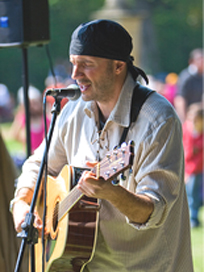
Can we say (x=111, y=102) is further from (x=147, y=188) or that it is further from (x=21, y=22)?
(x=21, y=22)

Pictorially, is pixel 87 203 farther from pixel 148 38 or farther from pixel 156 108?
pixel 148 38

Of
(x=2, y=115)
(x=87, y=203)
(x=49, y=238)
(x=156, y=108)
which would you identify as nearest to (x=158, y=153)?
(x=156, y=108)

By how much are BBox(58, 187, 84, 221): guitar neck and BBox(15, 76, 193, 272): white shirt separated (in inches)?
7.0

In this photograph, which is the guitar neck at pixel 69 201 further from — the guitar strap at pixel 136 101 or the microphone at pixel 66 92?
the microphone at pixel 66 92

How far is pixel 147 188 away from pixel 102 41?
2.52 ft

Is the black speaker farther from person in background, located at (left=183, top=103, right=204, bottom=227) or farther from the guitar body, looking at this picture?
person in background, located at (left=183, top=103, right=204, bottom=227)

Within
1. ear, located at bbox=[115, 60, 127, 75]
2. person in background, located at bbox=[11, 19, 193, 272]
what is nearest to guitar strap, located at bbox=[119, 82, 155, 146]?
person in background, located at bbox=[11, 19, 193, 272]

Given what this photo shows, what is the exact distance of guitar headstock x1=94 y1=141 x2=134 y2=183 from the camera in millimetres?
2123

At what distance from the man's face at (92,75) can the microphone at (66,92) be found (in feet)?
0.11

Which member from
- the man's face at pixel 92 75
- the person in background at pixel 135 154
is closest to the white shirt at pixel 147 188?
the person in background at pixel 135 154

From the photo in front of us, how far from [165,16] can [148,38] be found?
14.2 ft

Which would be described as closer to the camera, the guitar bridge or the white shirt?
the white shirt

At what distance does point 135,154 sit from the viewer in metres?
2.58

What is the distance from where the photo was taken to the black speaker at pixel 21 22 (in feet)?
11.2
